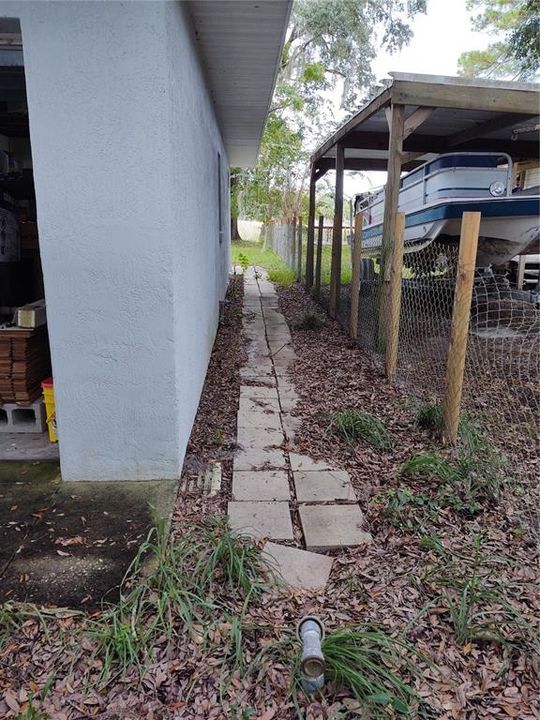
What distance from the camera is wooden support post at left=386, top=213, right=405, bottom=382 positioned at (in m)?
4.66

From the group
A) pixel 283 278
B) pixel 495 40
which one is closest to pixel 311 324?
pixel 283 278

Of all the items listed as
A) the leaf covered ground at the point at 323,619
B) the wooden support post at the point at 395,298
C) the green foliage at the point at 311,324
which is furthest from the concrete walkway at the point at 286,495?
the green foliage at the point at 311,324

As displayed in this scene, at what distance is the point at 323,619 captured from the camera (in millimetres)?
2027

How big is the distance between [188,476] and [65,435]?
0.77 meters

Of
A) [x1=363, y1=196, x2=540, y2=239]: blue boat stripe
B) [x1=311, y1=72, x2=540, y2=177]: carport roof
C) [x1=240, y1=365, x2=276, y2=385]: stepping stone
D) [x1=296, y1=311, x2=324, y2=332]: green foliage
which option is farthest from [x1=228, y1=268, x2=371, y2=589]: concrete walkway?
[x1=363, y1=196, x2=540, y2=239]: blue boat stripe

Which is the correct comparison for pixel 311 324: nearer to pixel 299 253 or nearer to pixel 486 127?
pixel 486 127

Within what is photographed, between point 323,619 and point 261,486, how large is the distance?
1127mm

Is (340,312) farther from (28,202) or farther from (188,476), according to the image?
(188,476)

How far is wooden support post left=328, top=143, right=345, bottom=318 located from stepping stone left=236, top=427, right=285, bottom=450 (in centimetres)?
461

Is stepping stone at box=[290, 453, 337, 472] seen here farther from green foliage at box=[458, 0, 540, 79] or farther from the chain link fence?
green foliage at box=[458, 0, 540, 79]

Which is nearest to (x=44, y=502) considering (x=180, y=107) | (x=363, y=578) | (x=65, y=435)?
(x=65, y=435)

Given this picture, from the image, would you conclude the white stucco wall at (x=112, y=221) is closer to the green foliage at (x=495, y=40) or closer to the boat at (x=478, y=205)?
the boat at (x=478, y=205)

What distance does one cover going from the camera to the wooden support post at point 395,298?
4.66 meters

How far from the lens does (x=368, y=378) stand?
5.16 metres
